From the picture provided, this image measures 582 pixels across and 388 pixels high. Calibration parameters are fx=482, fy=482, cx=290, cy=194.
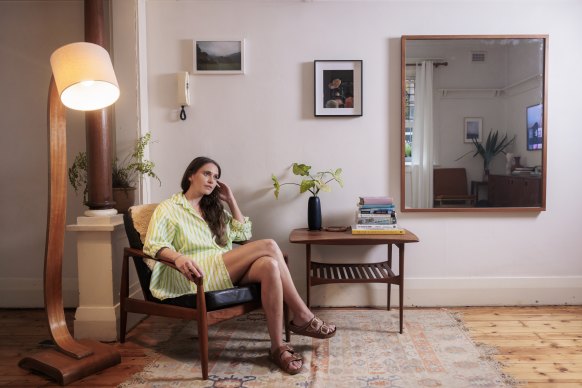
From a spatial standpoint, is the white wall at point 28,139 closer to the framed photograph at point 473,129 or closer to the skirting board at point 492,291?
the skirting board at point 492,291

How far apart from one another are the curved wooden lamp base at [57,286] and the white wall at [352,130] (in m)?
1.04

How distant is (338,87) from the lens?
11.5 feet

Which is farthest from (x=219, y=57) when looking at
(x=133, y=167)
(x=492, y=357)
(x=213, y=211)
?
(x=492, y=357)

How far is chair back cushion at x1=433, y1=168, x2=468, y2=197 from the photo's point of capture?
11.4ft

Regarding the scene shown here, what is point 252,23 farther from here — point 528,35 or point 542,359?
point 542,359

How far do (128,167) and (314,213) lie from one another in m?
1.33

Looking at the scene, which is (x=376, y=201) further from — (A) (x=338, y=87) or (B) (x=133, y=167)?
(B) (x=133, y=167)

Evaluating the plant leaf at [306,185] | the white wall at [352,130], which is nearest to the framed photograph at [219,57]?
the white wall at [352,130]

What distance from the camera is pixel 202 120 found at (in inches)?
Answer: 140

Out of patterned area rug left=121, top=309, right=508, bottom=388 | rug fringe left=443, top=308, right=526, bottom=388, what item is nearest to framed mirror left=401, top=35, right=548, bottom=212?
rug fringe left=443, top=308, right=526, bottom=388

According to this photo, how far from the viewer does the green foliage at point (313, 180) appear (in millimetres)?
3334

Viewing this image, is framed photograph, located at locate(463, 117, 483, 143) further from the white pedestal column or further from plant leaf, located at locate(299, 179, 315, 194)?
the white pedestal column

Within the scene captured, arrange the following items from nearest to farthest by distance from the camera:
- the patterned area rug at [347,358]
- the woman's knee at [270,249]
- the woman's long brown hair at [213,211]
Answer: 1. the patterned area rug at [347,358]
2. the woman's knee at [270,249]
3. the woman's long brown hair at [213,211]

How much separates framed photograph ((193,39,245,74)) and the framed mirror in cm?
119
